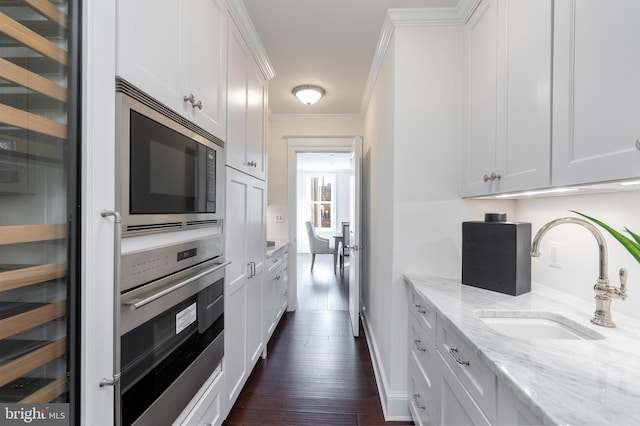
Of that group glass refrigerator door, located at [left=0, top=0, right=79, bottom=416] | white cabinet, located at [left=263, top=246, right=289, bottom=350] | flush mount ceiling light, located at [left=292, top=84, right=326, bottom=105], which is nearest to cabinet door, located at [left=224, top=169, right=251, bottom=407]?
white cabinet, located at [left=263, top=246, right=289, bottom=350]

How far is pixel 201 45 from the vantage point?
1.28m

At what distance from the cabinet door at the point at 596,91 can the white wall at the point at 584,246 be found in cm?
34

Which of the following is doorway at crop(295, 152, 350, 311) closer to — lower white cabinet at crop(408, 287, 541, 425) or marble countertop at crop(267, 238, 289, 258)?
marble countertop at crop(267, 238, 289, 258)

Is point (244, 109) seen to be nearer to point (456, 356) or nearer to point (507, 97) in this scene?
point (507, 97)

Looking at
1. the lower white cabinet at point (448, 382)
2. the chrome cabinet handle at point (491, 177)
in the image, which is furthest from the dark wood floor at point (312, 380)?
the chrome cabinet handle at point (491, 177)

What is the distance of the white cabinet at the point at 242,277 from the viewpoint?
5.30 feet

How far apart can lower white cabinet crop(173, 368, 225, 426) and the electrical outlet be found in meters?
1.78

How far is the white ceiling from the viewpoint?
1.72 m

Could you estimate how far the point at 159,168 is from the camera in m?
1.00

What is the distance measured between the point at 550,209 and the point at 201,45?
1.85 meters

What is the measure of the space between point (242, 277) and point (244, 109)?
43.4 inches

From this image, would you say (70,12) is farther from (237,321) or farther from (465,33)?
(465,33)

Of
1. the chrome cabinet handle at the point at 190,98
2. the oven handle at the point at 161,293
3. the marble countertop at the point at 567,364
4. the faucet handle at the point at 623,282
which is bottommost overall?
the marble countertop at the point at 567,364

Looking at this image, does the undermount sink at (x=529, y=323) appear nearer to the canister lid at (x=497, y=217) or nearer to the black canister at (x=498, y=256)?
the black canister at (x=498, y=256)
